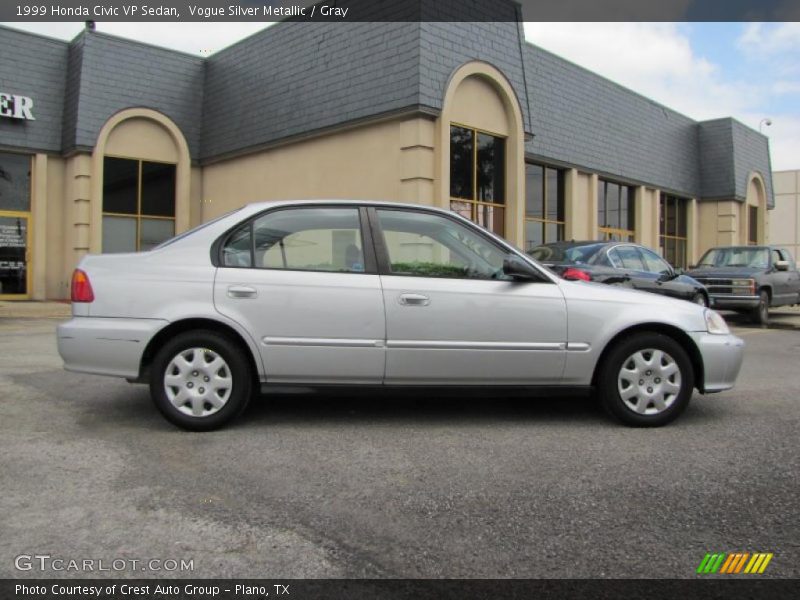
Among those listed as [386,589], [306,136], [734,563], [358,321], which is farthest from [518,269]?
[306,136]

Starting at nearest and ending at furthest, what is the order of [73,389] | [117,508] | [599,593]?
[599,593], [117,508], [73,389]

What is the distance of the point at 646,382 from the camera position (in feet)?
16.2

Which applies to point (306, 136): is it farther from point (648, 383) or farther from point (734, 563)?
point (734, 563)

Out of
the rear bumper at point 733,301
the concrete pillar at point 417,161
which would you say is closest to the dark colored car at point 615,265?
the rear bumper at point 733,301

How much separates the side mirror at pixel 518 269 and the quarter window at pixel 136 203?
1558 cm

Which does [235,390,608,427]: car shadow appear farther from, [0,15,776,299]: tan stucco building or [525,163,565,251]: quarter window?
[525,163,565,251]: quarter window

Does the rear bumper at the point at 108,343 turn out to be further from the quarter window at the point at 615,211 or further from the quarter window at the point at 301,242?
the quarter window at the point at 615,211

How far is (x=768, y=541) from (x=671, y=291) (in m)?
8.50

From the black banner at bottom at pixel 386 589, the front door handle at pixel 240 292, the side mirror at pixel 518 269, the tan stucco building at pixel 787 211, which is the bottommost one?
the black banner at bottom at pixel 386 589

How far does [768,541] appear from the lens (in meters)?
2.99

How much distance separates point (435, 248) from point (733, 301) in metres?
11.2

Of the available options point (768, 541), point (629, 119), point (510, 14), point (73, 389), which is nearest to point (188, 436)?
point (73, 389)

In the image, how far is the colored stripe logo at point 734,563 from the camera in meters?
2.72

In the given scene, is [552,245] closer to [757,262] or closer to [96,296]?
[757,262]
